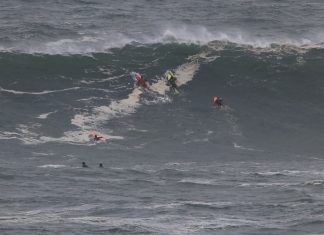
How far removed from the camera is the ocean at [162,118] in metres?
29.0

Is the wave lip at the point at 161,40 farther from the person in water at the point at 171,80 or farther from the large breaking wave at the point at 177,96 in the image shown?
the person in water at the point at 171,80

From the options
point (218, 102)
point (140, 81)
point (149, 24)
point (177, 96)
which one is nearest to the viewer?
point (218, 102)

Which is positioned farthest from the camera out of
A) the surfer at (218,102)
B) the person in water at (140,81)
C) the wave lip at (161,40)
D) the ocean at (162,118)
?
the wave lip at (161,40)

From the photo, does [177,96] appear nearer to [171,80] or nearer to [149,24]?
[171,80]

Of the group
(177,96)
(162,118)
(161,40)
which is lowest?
(162,118)

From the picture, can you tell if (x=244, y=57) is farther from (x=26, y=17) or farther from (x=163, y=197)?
(x=163, y=197)

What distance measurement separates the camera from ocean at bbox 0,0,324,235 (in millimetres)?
28969

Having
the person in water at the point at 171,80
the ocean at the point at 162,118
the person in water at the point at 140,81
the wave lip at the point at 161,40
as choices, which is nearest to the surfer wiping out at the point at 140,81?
the person in water at the point at 140,81

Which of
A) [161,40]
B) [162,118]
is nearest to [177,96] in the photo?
[162,118]

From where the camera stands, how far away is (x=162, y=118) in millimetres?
47781

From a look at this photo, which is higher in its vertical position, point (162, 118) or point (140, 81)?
point (140, 81)

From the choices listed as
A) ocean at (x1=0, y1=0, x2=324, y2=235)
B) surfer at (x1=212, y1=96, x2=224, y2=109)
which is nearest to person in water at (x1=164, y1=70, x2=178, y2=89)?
ocean at (x1=0, y1=0, x2=324, y2=235)

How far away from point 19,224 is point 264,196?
30.5 feet

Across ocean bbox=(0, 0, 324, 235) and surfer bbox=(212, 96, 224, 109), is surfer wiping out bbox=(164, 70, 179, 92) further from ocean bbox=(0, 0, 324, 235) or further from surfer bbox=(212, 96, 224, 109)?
surfer bbox=(212, 96, 224, 109)
